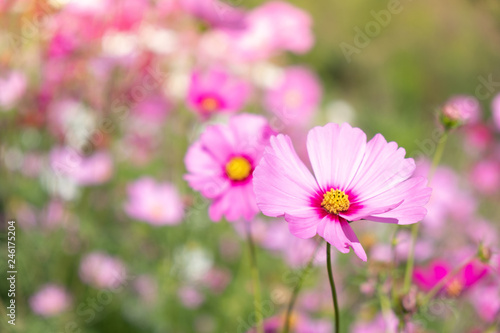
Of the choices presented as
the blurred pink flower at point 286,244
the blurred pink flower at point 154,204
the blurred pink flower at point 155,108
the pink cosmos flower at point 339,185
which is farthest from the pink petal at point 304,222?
the blurred pink flower at point 155,108

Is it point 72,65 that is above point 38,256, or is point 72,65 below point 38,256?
above

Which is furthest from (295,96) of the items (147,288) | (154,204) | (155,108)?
(147,288)

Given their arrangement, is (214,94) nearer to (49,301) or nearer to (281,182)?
(281,182)

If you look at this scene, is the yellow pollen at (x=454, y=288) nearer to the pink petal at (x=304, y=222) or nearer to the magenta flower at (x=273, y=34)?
the pink petal at (x=304, y=222)

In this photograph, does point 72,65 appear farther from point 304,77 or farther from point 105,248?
point 304,77

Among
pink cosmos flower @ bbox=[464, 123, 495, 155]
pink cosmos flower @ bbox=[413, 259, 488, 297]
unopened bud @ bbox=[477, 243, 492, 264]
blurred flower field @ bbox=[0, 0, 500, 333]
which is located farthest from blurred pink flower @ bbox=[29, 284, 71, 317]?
pink cosmos flower @ bbox=[464, 123, 495, 155]

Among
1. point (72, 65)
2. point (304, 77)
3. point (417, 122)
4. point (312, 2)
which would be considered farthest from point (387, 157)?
point (312, 2)
